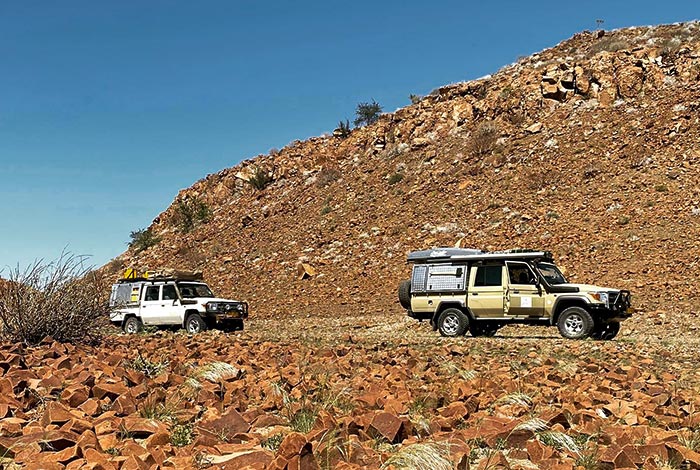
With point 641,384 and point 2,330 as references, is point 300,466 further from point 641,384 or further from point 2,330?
point 2,330

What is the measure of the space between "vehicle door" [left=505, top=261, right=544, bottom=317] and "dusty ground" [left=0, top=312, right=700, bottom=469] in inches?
252

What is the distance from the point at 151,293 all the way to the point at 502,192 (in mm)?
18085

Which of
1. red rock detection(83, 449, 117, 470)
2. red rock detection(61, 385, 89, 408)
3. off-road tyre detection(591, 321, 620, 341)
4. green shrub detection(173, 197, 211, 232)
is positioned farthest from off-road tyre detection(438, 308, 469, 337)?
green shrub detection(173, 197, 211, 232)

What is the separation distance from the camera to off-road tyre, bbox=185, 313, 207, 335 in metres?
20.2

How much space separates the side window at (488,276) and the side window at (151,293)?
10.3 metres

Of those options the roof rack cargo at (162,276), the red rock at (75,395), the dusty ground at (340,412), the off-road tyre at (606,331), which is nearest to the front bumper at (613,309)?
the off-road tyre at (606,331)

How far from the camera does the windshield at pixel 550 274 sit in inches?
648

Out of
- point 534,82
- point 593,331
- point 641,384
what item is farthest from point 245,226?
point 641,384

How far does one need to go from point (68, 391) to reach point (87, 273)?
6813 millimetres

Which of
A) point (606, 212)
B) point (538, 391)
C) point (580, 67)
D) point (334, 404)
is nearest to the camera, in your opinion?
point (334, 404)

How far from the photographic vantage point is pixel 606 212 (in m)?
28.7

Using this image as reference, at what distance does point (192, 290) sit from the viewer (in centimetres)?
2152

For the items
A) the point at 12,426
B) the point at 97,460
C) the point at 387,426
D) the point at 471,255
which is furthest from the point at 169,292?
the point at 97,460

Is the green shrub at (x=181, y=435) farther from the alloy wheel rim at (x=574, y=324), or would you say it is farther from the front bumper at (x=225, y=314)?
the front bumper at (x=225, y=314)
